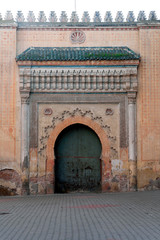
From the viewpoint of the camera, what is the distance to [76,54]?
10008mm

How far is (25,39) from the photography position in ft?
33.5

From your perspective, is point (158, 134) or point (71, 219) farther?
point (158, 134)

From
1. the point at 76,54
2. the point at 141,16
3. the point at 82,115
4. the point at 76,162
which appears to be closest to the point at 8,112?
the point at 82,115

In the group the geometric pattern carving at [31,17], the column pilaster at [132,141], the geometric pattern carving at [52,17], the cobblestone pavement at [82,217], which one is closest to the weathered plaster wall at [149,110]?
the column pilaster at [132,141]

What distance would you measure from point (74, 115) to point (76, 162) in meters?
1.29

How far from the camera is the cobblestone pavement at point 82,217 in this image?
4.93 m

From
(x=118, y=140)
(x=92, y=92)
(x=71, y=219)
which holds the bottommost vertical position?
(x=71, y=219)

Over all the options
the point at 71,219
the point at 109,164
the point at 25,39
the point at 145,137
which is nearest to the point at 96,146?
the point at 109,164

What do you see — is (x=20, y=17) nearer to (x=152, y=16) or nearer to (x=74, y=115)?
(x=74, y=115)

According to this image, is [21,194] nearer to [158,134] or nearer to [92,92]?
[92,92]

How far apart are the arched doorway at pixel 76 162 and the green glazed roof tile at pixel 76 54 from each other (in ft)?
6.06

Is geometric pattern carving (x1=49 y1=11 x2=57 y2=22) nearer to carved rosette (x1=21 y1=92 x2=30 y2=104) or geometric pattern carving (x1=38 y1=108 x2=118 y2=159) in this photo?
carved rosette (x1=21 y1=92 x2=30 y2=104)

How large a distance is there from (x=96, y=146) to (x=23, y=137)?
1.98 m

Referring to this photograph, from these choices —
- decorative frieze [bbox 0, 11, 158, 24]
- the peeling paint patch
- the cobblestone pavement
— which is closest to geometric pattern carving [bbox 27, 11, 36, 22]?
decorative frieze [bbox 0, 11, 158, 24]
